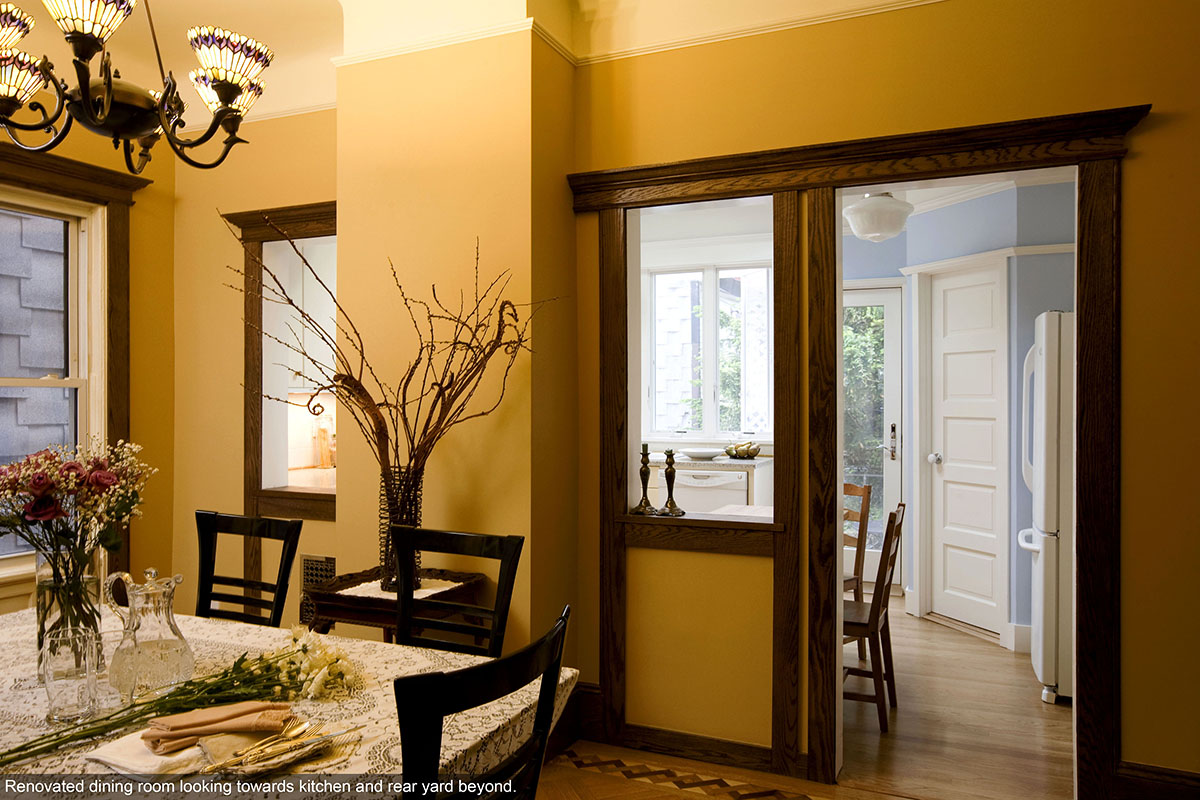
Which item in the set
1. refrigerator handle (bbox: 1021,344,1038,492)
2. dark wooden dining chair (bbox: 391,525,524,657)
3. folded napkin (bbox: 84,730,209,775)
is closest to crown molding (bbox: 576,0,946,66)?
refrigerator handle (bbox: 1021,344,1038,492)

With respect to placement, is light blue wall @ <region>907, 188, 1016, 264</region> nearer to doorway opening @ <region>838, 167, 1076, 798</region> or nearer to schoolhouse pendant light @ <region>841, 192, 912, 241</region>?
doorway opening @ <region>838, 167, 1076, 798</region>

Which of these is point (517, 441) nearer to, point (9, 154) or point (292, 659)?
point (292, 659)

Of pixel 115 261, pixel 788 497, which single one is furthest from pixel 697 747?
pixel 115 261

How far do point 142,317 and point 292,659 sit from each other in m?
3.31

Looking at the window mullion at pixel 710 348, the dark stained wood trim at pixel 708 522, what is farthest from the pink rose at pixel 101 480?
the window mullion at pixel 710 348

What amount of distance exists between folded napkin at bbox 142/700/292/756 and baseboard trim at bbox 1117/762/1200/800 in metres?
2.64

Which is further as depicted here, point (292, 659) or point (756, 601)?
point (756, 601)

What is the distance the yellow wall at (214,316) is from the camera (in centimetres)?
436

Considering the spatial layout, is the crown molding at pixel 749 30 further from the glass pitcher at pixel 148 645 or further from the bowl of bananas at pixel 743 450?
the bowl of bananas at pixel 743 450

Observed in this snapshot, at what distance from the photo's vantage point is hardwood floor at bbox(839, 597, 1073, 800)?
120 inches

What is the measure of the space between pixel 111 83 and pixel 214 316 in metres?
2.78

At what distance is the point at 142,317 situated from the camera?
14.6 feet

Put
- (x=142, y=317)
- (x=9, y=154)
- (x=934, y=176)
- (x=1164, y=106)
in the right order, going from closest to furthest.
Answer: (x=1164, y=106)
(x=934, y=176)
(x=9, y=154)
(x=142, y=317)

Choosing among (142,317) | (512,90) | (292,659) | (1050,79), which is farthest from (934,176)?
(142,317)
